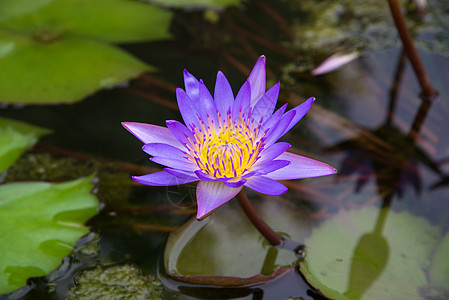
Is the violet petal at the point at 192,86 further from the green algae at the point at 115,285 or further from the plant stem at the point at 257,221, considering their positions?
the green algae at the point at 115,285

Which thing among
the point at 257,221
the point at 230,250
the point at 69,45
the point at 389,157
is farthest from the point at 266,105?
the point at 69,45

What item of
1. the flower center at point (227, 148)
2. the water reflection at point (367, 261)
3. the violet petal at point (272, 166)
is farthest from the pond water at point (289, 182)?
the violet petal at point (272, 166)

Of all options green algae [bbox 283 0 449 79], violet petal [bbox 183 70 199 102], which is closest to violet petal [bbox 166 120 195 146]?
violet petal [bbox 183 70 199 102]

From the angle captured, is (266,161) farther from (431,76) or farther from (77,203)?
(431,76)

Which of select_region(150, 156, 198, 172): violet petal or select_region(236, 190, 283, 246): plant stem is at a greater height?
select_region(150, 156, 198, 172): violet petal

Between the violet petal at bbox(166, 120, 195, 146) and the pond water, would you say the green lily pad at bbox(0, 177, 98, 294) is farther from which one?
the violet petal at bbox(166, 120, 195, 146)
